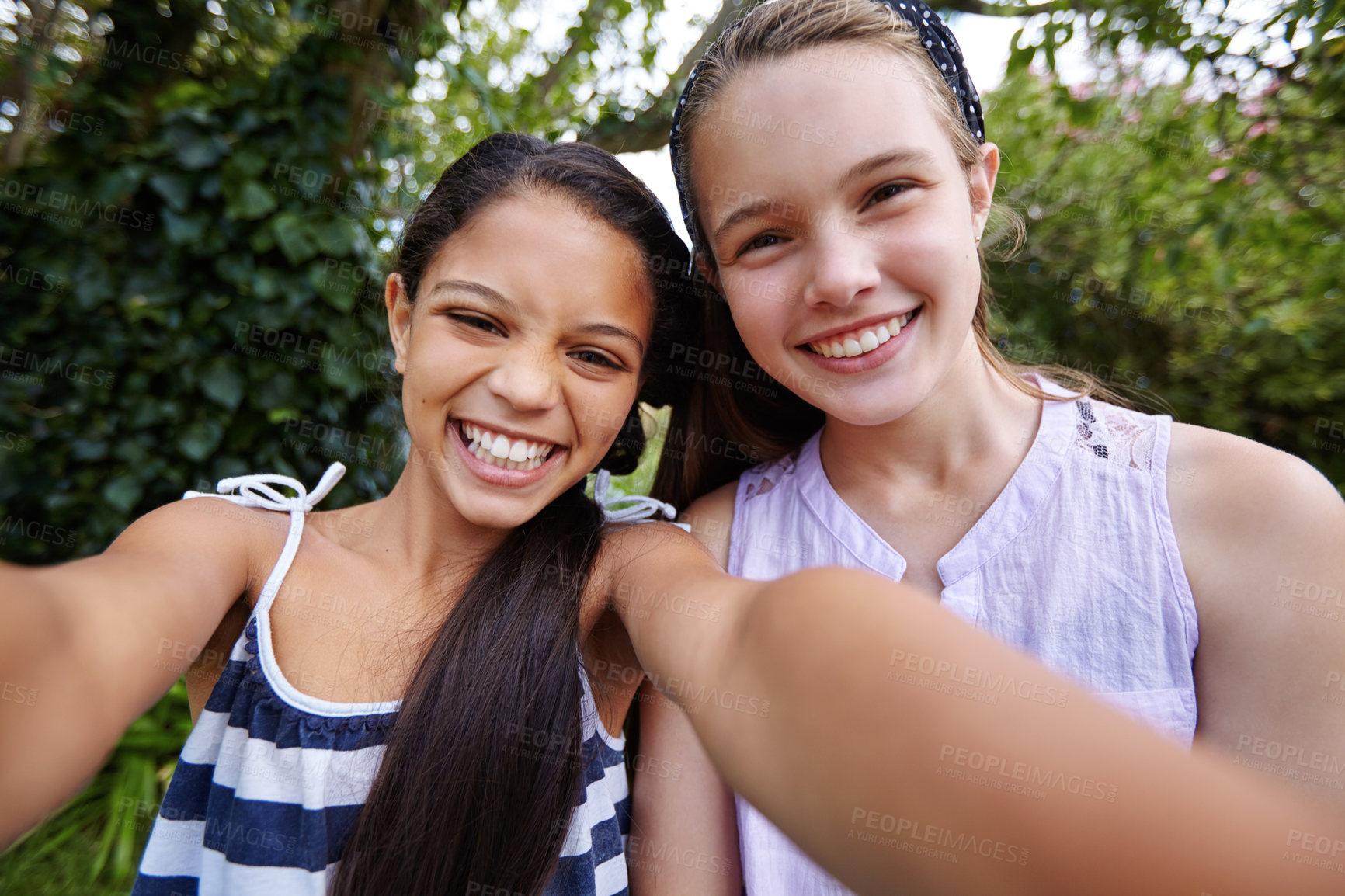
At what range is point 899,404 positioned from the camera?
1.43 metres

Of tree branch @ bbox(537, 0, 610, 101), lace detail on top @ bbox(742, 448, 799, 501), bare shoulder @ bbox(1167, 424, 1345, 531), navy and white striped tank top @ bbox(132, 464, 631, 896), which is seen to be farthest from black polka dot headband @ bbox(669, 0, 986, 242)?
tree branch @ bbox(537, 0, 610, 101)

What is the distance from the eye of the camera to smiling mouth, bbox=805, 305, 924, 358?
1423mm

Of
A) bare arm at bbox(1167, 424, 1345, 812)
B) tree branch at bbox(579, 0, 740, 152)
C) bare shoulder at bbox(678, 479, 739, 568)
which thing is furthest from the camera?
tree branch at bbox(579, 0, 740, 152)

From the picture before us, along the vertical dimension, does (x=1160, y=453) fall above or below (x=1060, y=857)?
above

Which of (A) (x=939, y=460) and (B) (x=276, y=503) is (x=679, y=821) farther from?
(B) (x=276, y=503)

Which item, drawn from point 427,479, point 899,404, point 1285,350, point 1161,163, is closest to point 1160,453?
point 899,404

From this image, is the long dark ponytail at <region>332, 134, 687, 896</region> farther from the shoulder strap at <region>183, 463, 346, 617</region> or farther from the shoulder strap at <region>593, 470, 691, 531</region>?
the shoulder strap at <region>183, 463, 346, 617</region>

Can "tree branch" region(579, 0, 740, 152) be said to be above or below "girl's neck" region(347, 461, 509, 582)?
above

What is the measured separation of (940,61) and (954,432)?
0.80m

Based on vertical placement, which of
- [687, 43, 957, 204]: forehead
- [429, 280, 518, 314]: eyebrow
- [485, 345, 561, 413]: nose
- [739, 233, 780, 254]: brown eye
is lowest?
[485, 345, 561, 413]: nose

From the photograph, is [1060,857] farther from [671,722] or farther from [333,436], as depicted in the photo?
[333,436]

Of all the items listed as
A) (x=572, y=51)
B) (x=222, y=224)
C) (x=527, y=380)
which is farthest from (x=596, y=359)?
(x=572, y=51)

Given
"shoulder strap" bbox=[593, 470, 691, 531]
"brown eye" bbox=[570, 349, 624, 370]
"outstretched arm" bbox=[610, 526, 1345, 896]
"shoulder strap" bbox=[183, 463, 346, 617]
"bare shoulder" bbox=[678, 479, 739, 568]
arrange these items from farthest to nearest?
1. "bare shoulder" bbox=[678, 479, 739, 568]
2. "shoulder strap" bbox=[593, 470, 691, 531]
3. "brown eye" bbox=[570, 349, 624, 370]
4. "shoulder strap" bbox=[183, 463, 346, 617]
5. "outstretched arm" bbox=[610, 526, 1345, 896]

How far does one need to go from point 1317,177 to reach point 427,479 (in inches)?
124
